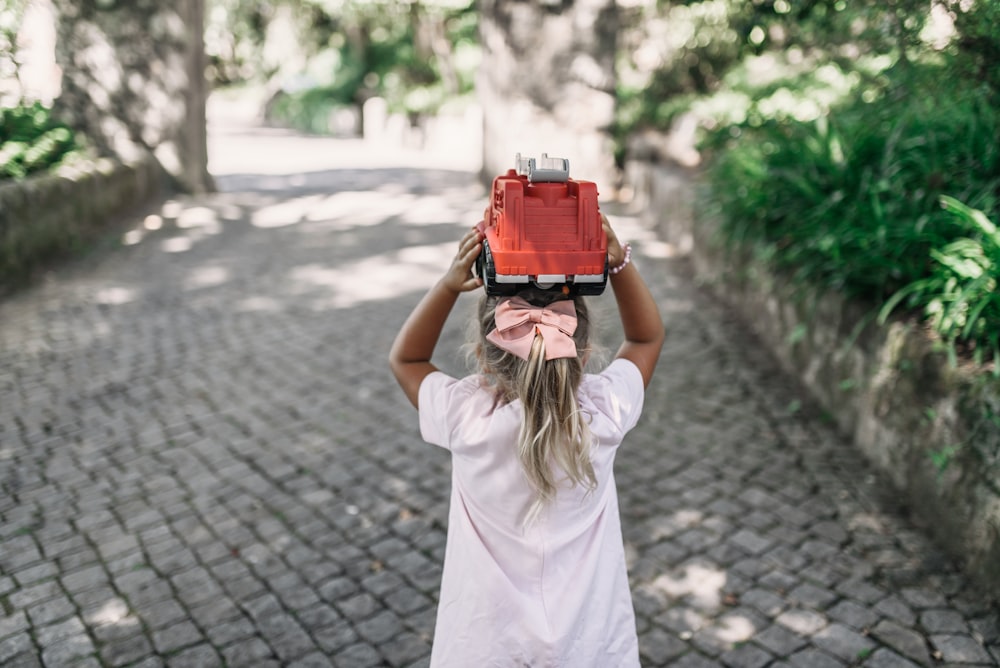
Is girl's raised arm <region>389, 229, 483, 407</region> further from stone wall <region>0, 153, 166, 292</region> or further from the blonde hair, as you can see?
stone wall <region>0, 153, 166, 292</region>

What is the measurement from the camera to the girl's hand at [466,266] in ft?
6.05

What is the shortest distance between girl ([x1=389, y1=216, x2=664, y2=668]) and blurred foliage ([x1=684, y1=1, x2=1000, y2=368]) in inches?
87.3

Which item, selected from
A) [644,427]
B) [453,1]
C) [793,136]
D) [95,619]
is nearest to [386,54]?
[453,1]

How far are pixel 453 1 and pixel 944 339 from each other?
1620 centimetres

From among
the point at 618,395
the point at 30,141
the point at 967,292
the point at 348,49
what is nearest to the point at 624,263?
the point at 618,395

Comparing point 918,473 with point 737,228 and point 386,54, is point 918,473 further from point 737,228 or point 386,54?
point 386,54

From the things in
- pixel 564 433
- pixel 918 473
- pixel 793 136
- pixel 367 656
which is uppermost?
pixel 793 136

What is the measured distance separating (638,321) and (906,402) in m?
2.28

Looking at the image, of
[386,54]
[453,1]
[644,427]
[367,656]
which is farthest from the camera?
[386,54]

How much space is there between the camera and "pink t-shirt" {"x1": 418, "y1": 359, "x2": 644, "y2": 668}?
185 centimetres

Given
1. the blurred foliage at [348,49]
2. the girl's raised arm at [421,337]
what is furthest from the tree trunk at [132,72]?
the blurred foliage at [348,49]

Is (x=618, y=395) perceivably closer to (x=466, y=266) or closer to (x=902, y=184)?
(x=466, y=266)

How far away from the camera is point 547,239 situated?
5.52 ft

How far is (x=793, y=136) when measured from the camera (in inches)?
252
